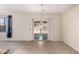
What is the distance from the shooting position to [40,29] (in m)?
4.63

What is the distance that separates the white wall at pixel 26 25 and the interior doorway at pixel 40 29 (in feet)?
0.80

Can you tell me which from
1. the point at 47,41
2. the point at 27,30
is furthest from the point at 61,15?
the point at 27,30

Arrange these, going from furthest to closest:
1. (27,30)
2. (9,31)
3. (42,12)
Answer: (27,30) < (9,31) < (42,12)

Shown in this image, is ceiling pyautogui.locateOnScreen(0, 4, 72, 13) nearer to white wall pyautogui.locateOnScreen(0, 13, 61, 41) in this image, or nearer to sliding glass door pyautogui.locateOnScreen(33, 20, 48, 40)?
white wall pyautogui.locateOnScreen(0, 13, 61, 41)

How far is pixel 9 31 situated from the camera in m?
4.58

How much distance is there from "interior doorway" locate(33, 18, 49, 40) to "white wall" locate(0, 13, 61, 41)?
244 millimetres

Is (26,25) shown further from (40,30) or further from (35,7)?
(35,7)

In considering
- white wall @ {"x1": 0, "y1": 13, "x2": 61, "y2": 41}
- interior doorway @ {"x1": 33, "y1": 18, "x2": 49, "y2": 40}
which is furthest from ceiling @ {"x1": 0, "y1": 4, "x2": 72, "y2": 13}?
interior doorway @ {"x1": 33, "y1": 18, "x2": 49, "y2": 40}

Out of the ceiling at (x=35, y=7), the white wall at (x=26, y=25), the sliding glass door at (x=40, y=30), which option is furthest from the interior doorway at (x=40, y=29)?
the ceiling at (x=35, y=7)

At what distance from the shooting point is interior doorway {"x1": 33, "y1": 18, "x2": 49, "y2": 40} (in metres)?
4.56

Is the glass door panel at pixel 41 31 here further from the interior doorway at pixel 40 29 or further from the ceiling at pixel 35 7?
the ceiling at pixel 35 7
